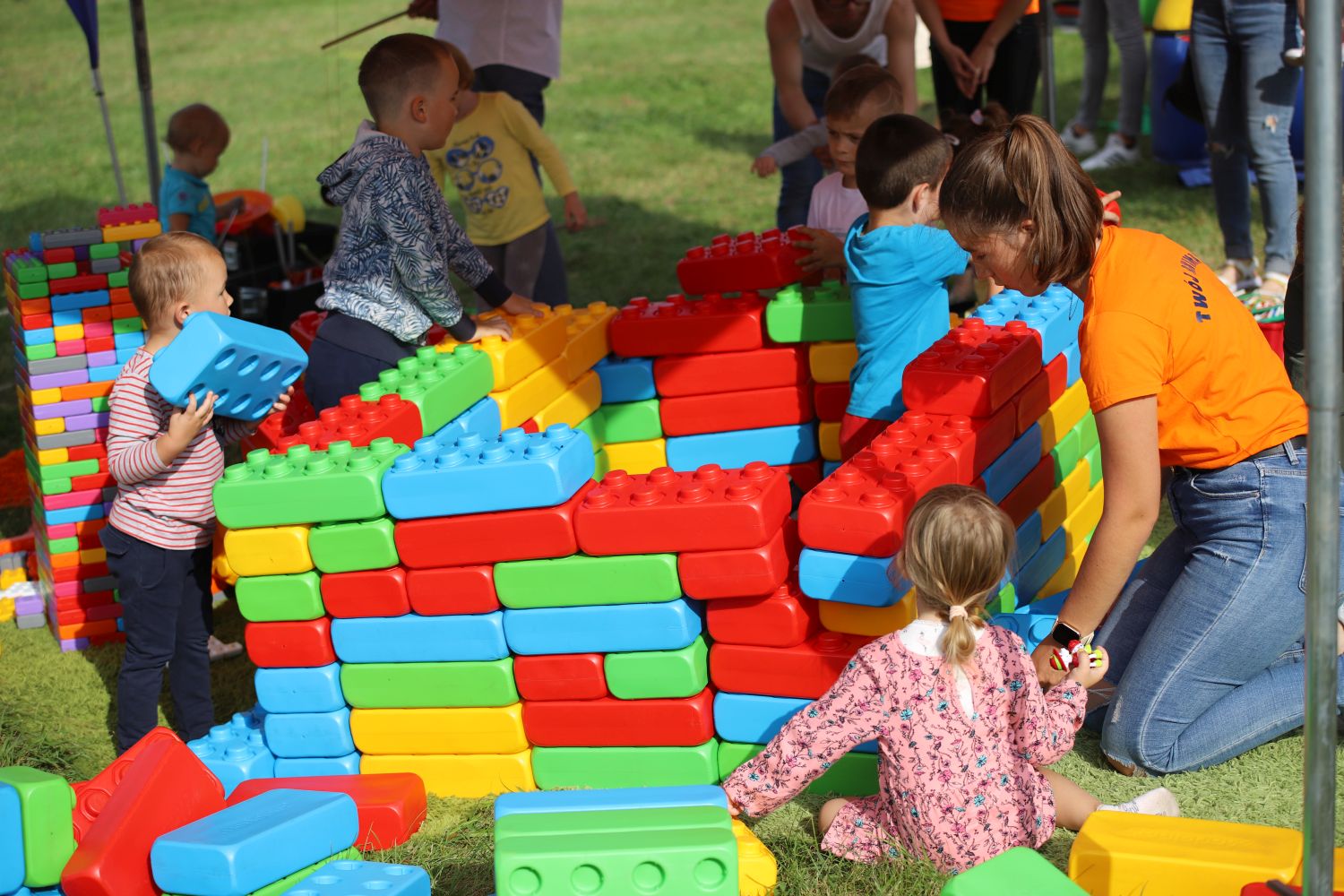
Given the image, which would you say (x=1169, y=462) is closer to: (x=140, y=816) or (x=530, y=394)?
(x=530, y=394)

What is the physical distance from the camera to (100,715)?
13.0 feet

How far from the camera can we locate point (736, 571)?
117 inches

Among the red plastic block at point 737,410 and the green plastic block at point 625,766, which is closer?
the green plastic block at point 625,766

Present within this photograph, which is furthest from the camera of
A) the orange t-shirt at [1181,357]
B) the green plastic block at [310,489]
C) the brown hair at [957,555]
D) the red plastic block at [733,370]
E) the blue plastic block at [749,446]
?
the blue plastic block at [749,446]

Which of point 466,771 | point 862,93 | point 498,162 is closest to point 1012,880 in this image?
point 466,771

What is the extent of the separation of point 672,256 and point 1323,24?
6405mm

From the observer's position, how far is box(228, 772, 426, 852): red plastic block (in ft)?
9.93

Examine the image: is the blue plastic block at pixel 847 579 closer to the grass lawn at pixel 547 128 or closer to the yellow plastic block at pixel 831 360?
the grass lawn at pixel 547 128

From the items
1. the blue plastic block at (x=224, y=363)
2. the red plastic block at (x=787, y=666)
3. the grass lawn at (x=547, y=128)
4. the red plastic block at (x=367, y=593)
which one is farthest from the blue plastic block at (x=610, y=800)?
the blue plastic block at (x=224, y=363)

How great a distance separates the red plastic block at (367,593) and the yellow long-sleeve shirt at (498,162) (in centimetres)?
280

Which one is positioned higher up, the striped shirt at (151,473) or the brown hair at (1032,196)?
the brown hair at (1032,196)

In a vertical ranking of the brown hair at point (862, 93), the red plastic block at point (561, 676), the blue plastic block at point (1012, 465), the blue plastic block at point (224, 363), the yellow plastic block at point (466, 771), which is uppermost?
the brown hair at point (862, 93)

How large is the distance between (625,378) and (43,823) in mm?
2175

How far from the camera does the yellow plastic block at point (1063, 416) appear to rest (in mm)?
3818
